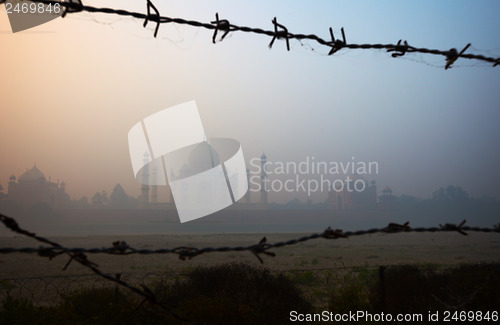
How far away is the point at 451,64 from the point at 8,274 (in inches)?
900

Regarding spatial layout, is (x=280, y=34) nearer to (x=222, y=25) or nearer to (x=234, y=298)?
(x=222, y=25)

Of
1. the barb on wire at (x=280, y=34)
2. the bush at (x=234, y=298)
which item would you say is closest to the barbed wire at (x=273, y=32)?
the barb on wire at (x=280, y=34)

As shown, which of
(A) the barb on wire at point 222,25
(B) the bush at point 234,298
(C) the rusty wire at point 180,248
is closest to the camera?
(C) the rusty wire at point 180,248

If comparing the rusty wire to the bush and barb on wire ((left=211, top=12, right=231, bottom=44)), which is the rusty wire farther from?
the bush

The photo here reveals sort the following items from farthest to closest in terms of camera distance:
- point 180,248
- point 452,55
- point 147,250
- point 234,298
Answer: point 234,298
point 452,55
point 180,248
point 147,250

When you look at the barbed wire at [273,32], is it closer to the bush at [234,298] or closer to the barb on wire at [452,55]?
the barb on wire at [452,55]

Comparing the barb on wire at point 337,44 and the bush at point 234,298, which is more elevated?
the barb on wire at point 337,44

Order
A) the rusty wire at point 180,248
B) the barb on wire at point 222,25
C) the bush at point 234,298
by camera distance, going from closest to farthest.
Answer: the rusty wire at point 180,248, the barb on wire at point 222,25, the bush at point 234,298

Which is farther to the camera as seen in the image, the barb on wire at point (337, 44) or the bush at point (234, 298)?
the bush at point (234, 298)

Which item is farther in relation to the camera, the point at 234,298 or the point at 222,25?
the point at 234,298

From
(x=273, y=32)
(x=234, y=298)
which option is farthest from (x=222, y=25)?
(x=234, y=298)

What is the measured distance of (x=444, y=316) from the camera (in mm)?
5516

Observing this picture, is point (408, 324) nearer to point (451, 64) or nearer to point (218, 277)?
point (218, 277)

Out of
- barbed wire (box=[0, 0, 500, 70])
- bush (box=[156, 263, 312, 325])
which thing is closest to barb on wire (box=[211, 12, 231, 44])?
barbed wire (box=[0, 0, 500, 70])
